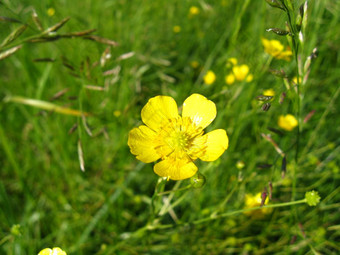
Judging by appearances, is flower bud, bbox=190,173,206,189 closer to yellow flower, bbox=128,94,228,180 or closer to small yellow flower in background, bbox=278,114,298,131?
yellow flower, bbox=128,94,228,180

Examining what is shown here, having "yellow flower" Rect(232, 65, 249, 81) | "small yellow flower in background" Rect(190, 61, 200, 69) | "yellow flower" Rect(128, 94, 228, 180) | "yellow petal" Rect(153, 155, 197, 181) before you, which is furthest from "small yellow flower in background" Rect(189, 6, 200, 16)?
"yellow petal" Rect(153, 155, 197, 181)

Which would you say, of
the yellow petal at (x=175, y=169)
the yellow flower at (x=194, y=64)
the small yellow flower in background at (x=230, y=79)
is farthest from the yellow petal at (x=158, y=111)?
the yellow flower at (x=194, y=64)

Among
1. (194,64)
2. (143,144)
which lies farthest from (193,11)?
(143,144)

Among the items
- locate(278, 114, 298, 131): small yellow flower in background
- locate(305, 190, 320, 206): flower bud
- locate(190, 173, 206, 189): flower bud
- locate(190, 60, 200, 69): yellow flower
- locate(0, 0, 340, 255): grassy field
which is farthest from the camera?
locate(190, 60, 200, 69): yellow flower

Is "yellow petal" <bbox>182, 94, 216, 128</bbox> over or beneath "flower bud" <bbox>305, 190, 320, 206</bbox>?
over

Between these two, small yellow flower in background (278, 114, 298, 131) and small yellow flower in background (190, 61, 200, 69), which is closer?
small yellow flower in background (278, 114, 298, 131)

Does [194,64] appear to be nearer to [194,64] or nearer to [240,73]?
[194,64]

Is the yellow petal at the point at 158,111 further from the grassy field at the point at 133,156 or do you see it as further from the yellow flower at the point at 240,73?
the yellow flower at the point at 240,73

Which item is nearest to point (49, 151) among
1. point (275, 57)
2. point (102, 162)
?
point (102, 162)
